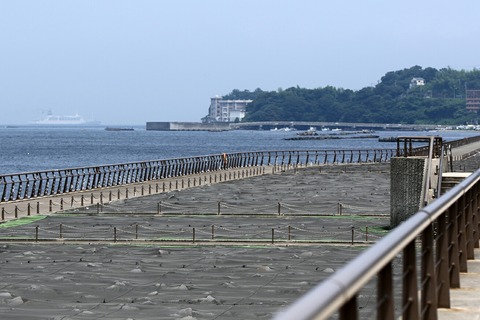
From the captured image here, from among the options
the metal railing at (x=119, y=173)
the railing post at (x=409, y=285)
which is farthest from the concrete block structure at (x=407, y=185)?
the railing post at (x=409, y=285)

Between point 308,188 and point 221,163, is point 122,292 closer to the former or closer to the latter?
point 308,188

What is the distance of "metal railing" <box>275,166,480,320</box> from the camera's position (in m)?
4.05

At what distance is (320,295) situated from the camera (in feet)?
13.0

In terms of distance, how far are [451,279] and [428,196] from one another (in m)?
22.3

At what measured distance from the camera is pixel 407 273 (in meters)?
6.43

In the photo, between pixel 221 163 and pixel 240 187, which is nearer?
pixel 240 187

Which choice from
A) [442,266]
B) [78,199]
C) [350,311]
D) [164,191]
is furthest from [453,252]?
[164,191]

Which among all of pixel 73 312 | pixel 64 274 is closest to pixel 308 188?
pixel 64 274

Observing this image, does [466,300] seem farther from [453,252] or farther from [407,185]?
[407,185]

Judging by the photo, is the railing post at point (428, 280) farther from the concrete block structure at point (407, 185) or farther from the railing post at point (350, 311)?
the concrete block structure at point (407, 185)

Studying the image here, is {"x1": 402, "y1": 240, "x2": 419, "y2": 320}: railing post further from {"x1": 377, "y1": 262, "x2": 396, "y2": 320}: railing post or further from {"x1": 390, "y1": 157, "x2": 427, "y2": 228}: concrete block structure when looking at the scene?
Answer: {"x1": 390, "y1": 157, "x2": 427, "y2": 228}: concrete block structure

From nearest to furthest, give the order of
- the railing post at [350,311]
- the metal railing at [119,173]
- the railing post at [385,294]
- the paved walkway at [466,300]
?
the railing post at [350,311] < the railing post at [385,294] < the paved walkway at [466,300] < the metal railing at [119,173]

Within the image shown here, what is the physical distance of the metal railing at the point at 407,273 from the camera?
405 centimetres

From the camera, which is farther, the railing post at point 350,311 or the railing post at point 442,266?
the railing post at point 442,266
